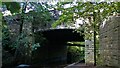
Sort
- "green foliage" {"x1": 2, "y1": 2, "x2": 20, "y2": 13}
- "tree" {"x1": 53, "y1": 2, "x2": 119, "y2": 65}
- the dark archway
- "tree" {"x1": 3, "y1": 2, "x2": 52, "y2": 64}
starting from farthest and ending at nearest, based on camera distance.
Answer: the dark archway → "tree" {"x1": 3, "y1": 2, "x2": 52, "y2": 64} → "tree" {"x1": 53, "y1": 2, "x2": 119, "y2": 65} → "green foliage" {"x1": 2, "y1": 2, "x2": 20, "y2": 13}

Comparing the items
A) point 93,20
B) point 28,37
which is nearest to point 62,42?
point 28,37

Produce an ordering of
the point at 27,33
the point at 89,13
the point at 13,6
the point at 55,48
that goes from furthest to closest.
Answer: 1. the point at 55,48
2. the point at 27,33
3. the point at 89,13
4. the point at 13,6

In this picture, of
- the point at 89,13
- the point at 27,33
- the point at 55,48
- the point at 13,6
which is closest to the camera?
the point at 13,6

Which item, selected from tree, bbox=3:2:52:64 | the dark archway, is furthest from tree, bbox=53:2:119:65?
the dark archway

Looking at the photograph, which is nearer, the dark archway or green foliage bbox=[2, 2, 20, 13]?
green foliage bbox=[2, 2, 20, 13]

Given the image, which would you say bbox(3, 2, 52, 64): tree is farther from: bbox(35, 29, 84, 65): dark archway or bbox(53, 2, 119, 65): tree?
bbox(35, 29, 84, 65): dark archway

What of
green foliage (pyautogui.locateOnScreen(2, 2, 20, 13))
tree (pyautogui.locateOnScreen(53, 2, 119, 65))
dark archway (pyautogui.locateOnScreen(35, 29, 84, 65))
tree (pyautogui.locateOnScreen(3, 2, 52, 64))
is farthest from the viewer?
dark archway (pyautogui.locateOnScreen(35, 29, 84, 65))

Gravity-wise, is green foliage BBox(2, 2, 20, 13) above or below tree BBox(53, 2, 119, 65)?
below

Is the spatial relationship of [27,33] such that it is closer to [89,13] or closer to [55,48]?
[89,13]

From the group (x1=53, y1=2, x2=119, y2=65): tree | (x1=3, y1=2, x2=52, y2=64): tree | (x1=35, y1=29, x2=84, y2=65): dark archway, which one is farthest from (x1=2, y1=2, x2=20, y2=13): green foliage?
(x1=35, y1=29, x2=84, y2=65): dark archway

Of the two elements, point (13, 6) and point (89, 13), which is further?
point (89, 13)

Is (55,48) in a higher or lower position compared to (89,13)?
lower

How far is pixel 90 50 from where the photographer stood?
6.00 meters

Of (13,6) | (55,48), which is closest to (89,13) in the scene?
(13,6)
